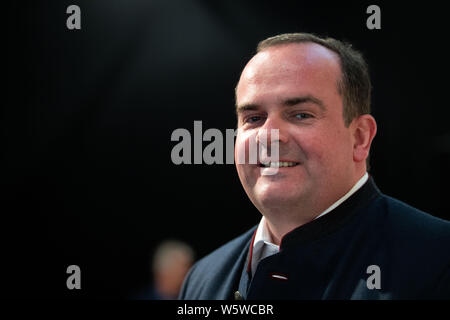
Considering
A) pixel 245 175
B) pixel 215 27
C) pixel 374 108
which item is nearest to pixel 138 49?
pixel 215 27

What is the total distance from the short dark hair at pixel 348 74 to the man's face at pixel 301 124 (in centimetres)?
3

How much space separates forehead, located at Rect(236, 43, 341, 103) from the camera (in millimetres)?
1323

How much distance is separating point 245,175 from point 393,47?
1980 mm

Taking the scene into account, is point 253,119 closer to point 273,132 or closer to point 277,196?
point 273,132

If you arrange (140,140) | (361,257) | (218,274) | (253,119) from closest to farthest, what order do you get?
(361,257)
(253,119)
(218,274)
(140,140)

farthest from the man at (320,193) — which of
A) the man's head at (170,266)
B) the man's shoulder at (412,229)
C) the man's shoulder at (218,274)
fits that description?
the man's head at (170,266)

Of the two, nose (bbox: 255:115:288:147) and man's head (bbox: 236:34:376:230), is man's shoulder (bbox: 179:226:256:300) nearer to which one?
man's head (bbox: 236:34:376:230)

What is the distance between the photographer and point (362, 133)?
146 cm

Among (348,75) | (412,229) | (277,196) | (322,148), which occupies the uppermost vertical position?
(348,75)

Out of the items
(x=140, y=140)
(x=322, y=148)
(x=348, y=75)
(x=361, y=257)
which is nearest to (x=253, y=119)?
(x=322, y=148)

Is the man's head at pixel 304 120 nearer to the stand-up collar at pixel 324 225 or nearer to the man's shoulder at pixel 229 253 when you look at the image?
the stand-up collar at pixel 324 225

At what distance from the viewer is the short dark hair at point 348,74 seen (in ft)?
4.64

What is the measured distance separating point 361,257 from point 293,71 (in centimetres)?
62

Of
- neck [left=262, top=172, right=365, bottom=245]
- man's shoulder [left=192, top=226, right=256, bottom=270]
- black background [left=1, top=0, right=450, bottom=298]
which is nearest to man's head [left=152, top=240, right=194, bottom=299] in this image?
black background [left=1, top=0, right=450, bottom=298]
